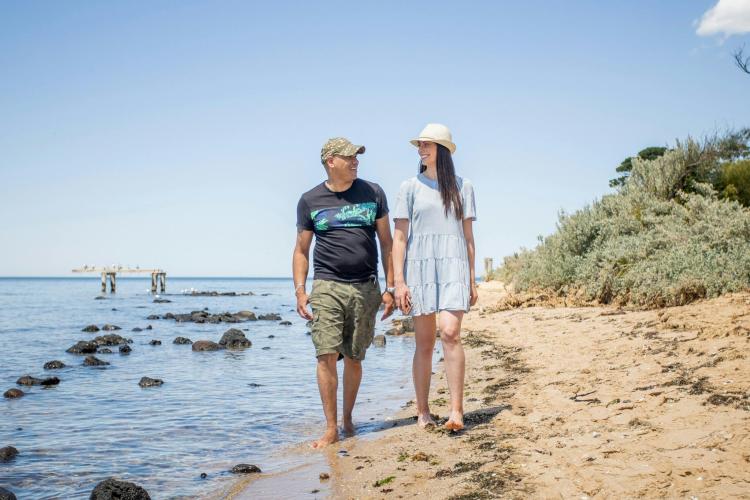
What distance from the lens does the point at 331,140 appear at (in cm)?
558

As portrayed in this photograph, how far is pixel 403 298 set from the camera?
17.5 feet

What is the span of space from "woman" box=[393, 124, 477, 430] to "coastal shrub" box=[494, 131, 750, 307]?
18.8ft

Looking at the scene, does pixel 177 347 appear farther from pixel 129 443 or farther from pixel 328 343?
pixel 328 343

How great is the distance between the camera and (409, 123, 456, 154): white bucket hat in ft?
17.6

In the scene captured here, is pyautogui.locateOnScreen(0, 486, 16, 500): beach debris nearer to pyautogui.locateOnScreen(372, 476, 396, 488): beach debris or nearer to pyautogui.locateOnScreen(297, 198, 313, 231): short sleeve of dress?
pyautogui.locateOnScreen(372, 476, 396, 488): beach debris

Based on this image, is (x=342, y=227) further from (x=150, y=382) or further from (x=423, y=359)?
(x=150, y=382)

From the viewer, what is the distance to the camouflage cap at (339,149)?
5461mm

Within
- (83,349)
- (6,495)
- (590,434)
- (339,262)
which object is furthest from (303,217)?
(83,349)

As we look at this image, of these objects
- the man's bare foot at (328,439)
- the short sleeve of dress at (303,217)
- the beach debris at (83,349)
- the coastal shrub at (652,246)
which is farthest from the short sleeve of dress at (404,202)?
the beach debris at (83,349)

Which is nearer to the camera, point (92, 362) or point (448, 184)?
point (448, 184)

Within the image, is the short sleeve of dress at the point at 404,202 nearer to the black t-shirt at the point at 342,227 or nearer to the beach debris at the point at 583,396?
the black t-shirt at the point at 342,227

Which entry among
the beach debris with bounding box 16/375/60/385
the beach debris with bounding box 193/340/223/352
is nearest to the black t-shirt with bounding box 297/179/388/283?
the beach debris with bounding box 16/375/60/385

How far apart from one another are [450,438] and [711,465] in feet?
6.54

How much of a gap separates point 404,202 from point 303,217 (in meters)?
0.89
